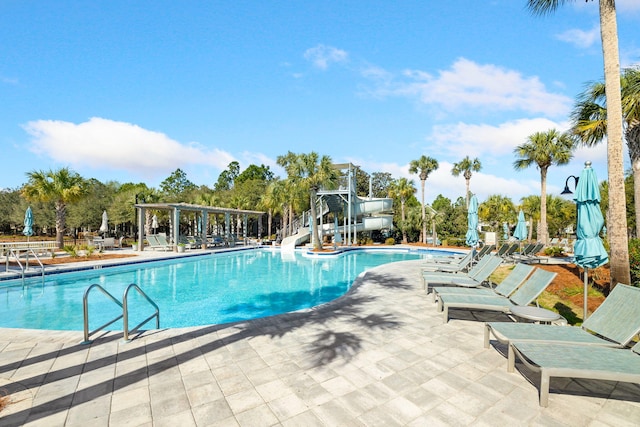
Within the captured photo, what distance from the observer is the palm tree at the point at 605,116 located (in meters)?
9.27

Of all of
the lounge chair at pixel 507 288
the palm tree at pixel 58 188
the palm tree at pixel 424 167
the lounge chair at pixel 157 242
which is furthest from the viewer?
the palm tree at pixel 424 167

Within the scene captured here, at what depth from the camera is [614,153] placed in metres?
6.60

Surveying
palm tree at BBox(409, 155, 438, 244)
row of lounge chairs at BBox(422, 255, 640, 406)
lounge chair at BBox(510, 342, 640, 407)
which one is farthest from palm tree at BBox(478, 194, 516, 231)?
lounge chair at BBox(510, 342, 640, 407)

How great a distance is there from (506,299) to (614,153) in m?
4.29

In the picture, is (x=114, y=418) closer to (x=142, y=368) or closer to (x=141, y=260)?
(x=142, y=368)

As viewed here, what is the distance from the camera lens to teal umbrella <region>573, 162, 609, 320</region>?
5.15 meters

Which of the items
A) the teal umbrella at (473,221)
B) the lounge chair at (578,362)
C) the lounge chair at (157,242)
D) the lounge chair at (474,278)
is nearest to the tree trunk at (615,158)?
the lounge chair at (474,278)

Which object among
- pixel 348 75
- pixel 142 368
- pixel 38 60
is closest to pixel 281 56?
pixel 348 75

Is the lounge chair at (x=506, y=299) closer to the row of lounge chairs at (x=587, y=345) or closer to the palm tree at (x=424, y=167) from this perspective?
the row of lounge chairs at (x=587, y=345)

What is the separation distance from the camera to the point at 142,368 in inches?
146

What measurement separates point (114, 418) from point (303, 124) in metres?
22.1

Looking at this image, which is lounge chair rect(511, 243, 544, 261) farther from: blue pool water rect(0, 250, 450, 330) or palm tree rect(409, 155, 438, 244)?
palm tree rect(409, 155, 438, 244)

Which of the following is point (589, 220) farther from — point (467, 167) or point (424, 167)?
point (467, 167)

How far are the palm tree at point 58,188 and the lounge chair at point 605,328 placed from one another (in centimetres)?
2517
